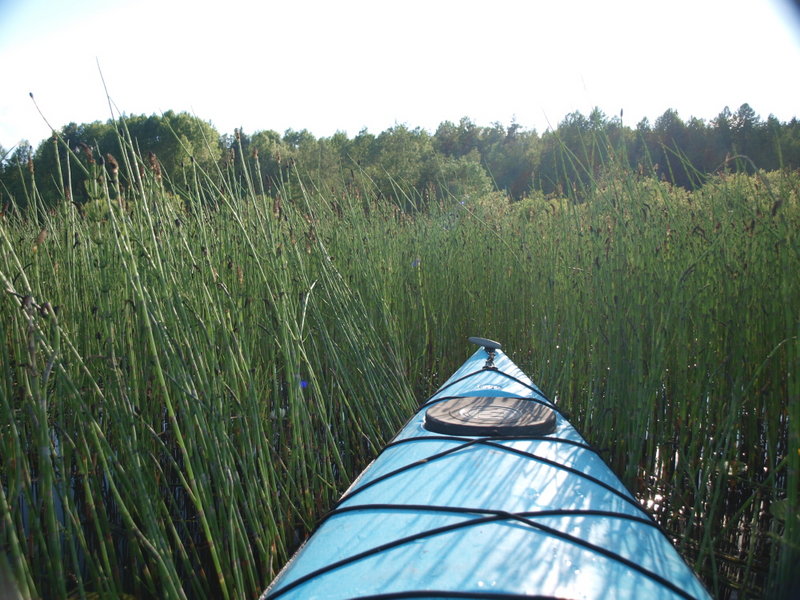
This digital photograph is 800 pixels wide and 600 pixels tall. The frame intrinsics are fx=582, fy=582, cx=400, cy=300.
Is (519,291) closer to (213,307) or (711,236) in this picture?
(711,236)

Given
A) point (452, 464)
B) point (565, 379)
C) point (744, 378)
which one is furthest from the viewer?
point (565, 379)

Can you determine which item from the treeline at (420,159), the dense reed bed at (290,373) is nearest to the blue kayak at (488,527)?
the dense reed bed at (290,373)

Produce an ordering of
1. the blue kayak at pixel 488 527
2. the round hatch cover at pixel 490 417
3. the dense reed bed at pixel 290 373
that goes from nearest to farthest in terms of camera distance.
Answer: the blue kayak at pixel 488 527, the dense reed bed at pixel 290 373, the round hatch cover at pixel 490 417

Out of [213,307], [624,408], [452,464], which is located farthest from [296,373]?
[624,408]

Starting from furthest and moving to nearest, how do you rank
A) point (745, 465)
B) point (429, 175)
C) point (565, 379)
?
point (429, 175) → point (565, 379) → point (745, 465)

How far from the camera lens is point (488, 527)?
1.09 metres

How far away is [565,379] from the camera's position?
2.04 metres

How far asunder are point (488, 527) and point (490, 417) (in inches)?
20.0

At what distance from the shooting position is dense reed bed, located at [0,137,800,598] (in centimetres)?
112

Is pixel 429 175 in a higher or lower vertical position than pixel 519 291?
higher

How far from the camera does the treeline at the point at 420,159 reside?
1759 millimetres

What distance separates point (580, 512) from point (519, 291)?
173 cm

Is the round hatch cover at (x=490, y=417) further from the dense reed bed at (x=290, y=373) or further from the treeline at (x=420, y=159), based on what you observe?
the treeline at (x=420, y=159)

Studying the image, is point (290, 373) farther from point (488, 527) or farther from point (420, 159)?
point (420, 159)
